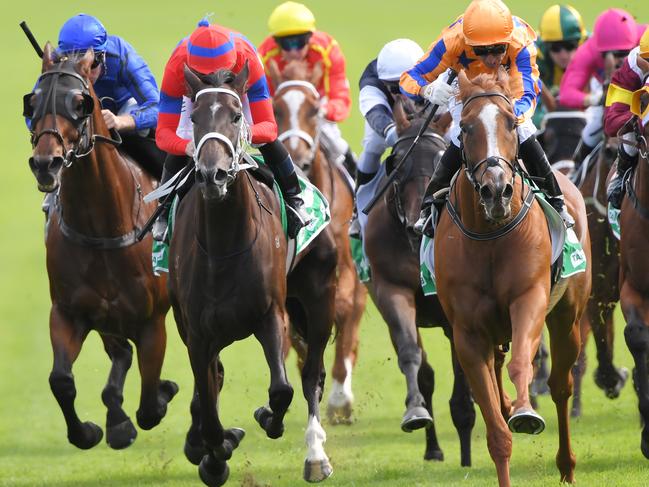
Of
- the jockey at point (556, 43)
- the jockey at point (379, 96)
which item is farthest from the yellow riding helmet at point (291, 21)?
the jockey at point (556, 43)

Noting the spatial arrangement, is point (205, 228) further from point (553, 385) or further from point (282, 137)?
point (282, 137)

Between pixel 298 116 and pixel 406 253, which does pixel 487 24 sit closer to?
pixel 406 253

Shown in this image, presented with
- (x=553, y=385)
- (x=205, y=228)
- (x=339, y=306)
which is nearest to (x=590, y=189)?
(x=339, y=306)

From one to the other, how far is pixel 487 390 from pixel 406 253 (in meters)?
2.31

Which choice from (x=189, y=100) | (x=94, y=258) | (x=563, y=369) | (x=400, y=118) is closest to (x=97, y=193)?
(x=94, y=258)

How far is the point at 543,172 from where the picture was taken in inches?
329

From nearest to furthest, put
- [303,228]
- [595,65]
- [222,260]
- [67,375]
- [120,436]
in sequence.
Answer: [222,260] → [67,375] → [303,228] → [120,436] → [595,65]

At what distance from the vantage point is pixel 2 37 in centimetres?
4469

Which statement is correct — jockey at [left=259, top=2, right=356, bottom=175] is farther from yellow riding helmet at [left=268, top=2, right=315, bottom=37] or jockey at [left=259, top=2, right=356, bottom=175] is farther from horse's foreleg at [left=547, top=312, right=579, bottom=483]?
horse's foreleg at [left=547, top=312, right=579, bottom=483]

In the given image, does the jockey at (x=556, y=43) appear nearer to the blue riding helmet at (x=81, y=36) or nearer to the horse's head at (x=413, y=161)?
the horse's head at (x=413, y=161)

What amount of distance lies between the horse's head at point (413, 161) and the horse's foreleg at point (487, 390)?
1714 millimetres

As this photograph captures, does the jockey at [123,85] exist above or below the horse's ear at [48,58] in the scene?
below

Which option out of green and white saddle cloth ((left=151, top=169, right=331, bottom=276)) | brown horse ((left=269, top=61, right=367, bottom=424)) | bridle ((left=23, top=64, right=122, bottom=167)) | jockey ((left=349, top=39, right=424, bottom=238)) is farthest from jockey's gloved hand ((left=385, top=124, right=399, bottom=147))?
bridle ((left=23, top=64, right=122, bottom=167))

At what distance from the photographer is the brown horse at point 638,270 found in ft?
29.8
